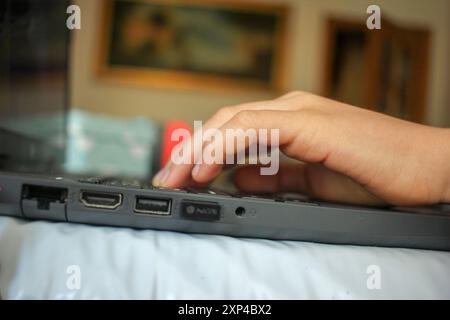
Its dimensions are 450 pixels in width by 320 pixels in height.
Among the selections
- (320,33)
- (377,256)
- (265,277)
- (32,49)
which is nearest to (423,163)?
(377,256)

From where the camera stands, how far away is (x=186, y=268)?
0.38 metres

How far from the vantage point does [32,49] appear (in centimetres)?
98

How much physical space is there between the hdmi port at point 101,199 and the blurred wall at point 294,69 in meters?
2.02

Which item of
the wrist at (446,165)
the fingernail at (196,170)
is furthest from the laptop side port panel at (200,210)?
the wrist at (446,165)

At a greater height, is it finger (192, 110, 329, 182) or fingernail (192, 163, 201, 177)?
finger (192, 110, 329, 182)

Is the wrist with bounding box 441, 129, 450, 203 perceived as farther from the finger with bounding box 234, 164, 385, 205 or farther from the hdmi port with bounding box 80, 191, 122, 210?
the hdmi port with bounding box 80, 191, 122, 210

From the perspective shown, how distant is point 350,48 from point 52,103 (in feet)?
6.43

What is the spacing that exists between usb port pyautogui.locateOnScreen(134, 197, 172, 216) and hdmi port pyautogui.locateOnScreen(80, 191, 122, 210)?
20 millimetres

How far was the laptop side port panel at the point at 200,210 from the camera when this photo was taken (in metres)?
0.41

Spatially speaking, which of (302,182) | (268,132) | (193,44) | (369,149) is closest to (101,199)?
(268,132)

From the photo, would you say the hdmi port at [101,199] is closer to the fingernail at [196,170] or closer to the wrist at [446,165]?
the fingernail at [196,170]

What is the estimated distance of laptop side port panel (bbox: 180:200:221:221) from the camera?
1.35 ft

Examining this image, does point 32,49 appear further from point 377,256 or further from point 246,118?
point 377,256

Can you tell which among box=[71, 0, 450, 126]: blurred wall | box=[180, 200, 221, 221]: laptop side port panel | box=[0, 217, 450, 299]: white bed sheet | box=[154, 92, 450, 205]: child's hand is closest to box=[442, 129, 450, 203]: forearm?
box=[154, 92, 450, 205]: child's hand
